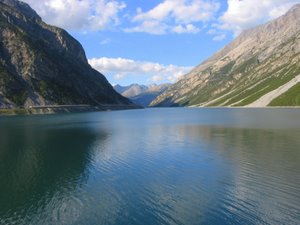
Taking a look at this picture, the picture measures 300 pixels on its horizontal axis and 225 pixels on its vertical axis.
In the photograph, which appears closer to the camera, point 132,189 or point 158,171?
point 132,189

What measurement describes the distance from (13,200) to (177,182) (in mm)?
19207

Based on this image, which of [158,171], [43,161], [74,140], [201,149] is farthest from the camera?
[74,140]

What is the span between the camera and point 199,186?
45625mm

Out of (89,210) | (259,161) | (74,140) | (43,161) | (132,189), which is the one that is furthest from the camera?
(74,140)

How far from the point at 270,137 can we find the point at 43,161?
53.3 m

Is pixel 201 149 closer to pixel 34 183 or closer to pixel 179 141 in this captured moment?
pixel 179 141

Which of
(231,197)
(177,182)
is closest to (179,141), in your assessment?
(177,182)

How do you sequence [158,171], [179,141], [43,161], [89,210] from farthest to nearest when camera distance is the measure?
[179,141] → [43,161] → [158,171] → [89,210]

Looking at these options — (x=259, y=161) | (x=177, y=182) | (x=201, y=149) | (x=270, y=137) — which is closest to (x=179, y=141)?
(x=201, y=149)

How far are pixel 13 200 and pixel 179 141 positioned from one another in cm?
5387

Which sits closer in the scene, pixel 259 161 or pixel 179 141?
pixel 259 161

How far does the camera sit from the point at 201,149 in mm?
76312

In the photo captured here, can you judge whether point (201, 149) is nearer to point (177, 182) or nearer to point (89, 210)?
point (177, 182)

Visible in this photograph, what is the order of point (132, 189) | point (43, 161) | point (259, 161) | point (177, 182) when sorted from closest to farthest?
point (132, 189)
point (177, 182)
point (259, 161)
point (43, 161)
